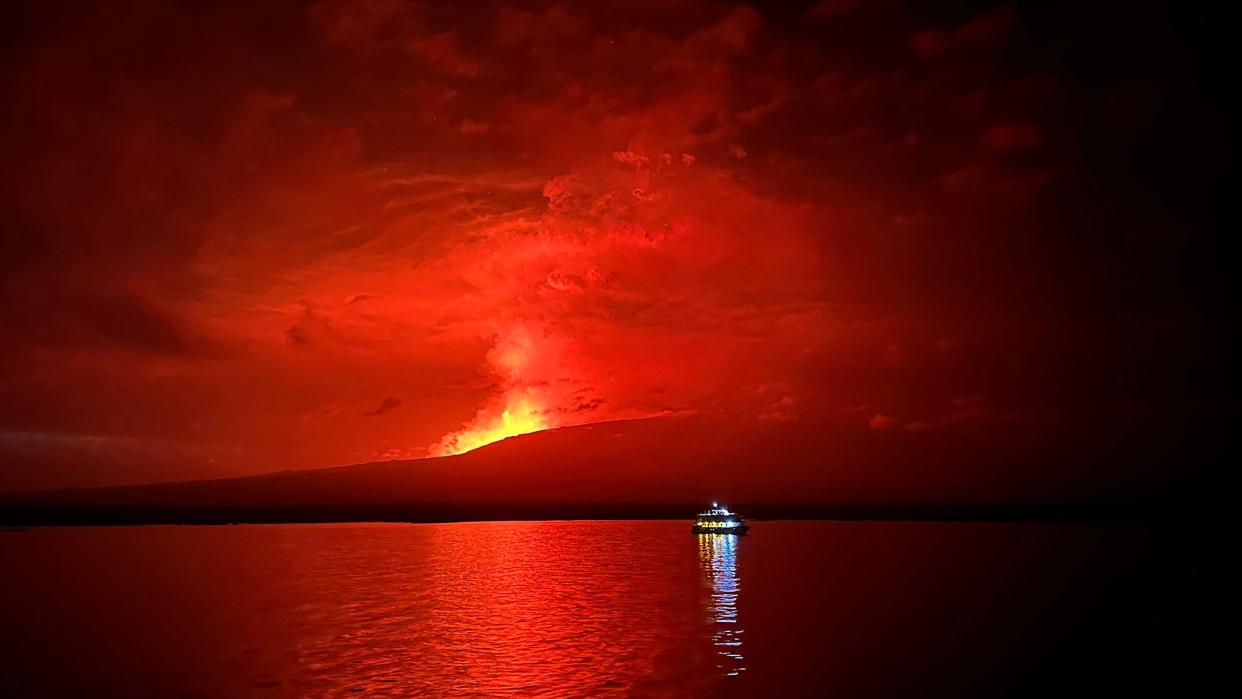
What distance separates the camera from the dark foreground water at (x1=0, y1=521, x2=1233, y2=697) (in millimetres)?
30719

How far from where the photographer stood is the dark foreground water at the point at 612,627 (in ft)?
101

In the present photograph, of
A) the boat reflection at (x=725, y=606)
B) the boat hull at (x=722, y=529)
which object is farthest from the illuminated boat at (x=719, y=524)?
the boat reflection at (x=725, y=606)

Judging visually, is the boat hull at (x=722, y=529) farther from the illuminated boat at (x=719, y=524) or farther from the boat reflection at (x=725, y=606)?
the boat reflection at (x=725, y=606)

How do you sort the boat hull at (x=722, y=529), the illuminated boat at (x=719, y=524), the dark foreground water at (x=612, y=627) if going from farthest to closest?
the illuminated boat at (x=719, y=524), the boat hull at (x=722, y=529), the dark foreground water at (x=612, y=627)

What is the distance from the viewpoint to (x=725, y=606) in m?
50.4

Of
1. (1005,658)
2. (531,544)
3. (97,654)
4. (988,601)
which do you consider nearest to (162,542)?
(531,544)

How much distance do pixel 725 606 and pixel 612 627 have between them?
1037 cm

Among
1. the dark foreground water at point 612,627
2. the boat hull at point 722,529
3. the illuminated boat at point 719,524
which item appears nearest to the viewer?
the dark foreground water at point 612,627

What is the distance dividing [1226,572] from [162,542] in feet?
404

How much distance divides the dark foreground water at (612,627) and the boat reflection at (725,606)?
214 mm

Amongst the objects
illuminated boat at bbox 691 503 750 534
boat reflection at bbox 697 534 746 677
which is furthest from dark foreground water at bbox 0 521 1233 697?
illuminated boat at bbox 691 503 750 534

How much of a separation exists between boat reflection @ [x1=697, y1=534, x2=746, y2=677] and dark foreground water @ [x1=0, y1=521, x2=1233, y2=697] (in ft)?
0.70

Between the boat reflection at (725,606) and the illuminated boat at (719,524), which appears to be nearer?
the boat reflection at (725,606)

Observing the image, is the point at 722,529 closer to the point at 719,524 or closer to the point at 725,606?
the point at 719,524
